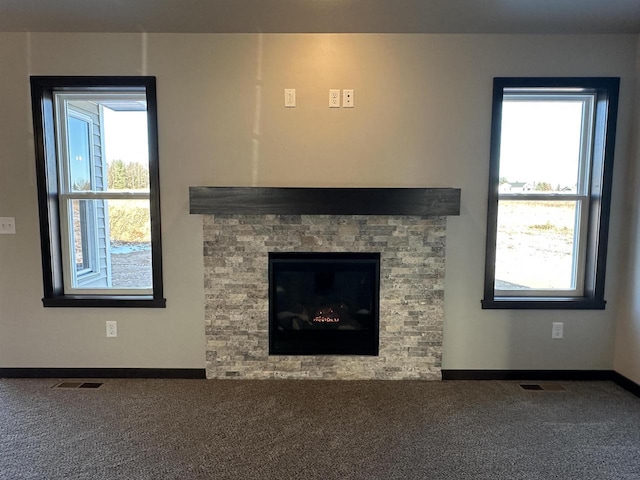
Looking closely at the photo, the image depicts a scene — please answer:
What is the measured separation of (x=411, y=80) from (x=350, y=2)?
692mm

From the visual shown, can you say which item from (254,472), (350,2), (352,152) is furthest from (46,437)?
(350,2)

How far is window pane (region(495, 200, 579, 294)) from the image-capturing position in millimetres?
2756

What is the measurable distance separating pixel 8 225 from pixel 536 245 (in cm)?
388

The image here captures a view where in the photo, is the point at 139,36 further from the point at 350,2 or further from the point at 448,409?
the point at 448,409

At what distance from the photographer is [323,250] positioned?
2666mm

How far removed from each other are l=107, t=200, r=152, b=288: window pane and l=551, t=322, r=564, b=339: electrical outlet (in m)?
3.06

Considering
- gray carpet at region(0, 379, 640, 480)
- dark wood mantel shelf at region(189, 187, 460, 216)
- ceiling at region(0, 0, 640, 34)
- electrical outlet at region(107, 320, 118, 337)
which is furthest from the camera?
electrical outlet at region(107, 320, 118, 337)

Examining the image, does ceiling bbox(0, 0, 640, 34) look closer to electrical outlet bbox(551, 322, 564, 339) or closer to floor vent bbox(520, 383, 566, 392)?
electrical outlet bbox(551, 322, 564, 339)

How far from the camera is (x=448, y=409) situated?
2350 millimetres

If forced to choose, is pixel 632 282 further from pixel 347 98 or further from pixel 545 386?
pixel 347 98

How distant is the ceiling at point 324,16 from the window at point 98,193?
0.40 meters

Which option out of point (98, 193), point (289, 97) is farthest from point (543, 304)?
point (98, 193)

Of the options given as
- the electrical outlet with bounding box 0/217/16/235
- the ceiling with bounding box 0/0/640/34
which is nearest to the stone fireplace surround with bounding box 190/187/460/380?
the ceiling with bounding box 0/0/640/34

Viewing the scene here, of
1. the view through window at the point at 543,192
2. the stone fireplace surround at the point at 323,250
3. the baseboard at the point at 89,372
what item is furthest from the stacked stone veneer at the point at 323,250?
Result: the view through window at the point at 543,192
